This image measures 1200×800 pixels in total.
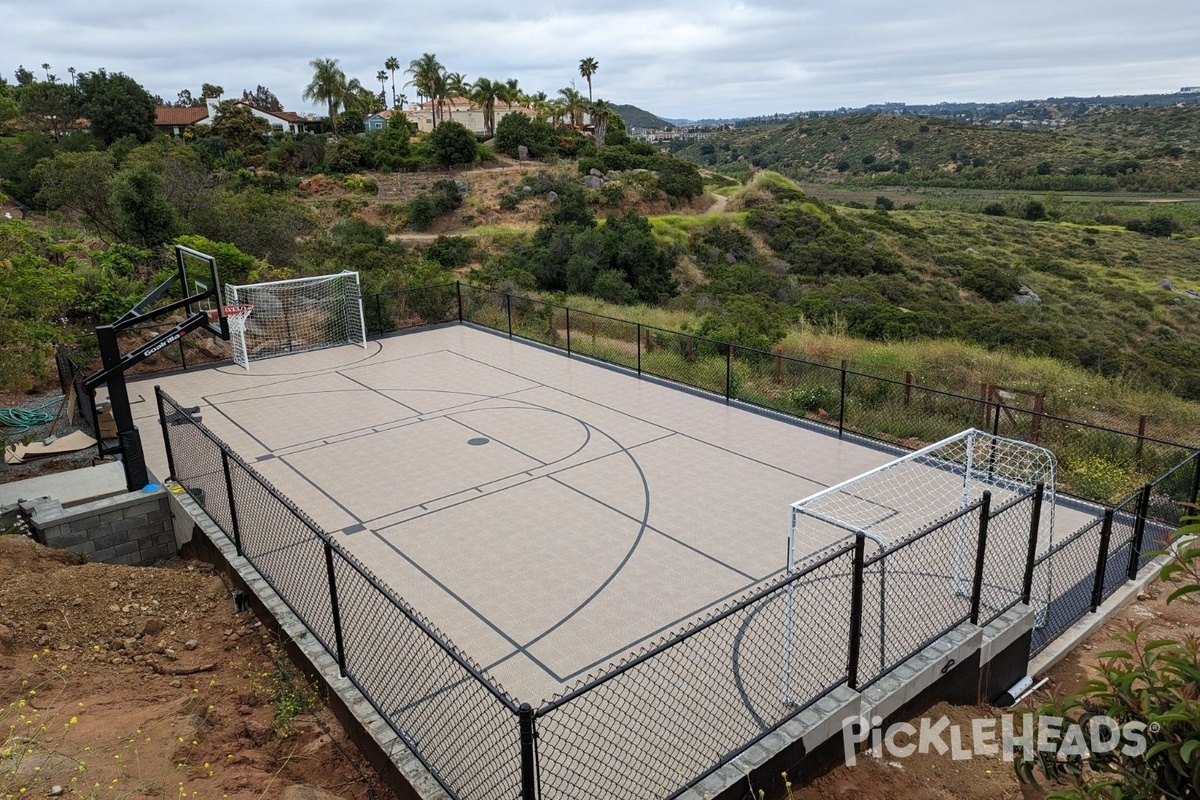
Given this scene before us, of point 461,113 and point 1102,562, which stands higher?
point 461,113

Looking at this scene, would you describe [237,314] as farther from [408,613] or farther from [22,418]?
[408,613]

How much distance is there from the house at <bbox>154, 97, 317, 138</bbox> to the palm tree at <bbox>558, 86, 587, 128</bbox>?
23173mm

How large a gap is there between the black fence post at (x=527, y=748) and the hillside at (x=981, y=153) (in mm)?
72855

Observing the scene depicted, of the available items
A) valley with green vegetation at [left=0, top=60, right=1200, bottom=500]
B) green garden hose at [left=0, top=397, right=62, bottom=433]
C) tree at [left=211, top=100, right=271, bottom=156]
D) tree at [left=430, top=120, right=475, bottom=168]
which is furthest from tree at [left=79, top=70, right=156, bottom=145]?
green garden hose at [left=0, top=397, right=62, bottom=433]

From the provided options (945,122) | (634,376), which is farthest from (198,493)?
(945,122)

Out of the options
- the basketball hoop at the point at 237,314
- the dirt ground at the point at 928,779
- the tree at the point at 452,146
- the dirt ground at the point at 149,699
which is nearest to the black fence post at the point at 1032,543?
the dirt ground at the point at 928,779

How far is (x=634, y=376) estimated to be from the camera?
15883mm

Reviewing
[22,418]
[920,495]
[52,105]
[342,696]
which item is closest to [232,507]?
[342,696]

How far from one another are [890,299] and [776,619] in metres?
32.5

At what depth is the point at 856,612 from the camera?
5820 mm

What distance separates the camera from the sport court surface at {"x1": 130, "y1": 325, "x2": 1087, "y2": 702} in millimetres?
7914

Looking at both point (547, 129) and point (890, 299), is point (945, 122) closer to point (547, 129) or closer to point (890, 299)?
Result: point (547, 129)

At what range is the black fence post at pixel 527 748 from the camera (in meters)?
4.05

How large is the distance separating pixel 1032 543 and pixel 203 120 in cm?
7608
